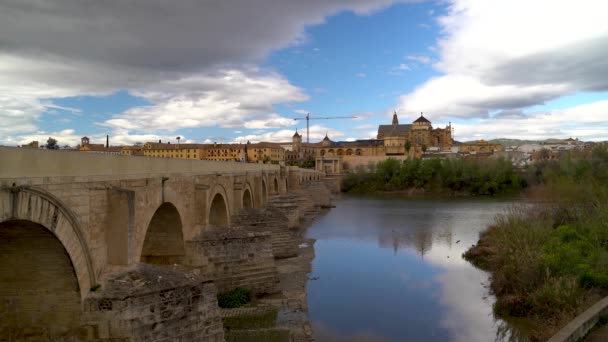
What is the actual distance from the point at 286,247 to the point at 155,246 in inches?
245

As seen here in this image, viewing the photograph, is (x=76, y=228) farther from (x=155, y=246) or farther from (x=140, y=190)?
(x=155, y=246)

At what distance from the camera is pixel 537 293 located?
9.90 meters

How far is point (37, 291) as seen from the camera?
5906mm

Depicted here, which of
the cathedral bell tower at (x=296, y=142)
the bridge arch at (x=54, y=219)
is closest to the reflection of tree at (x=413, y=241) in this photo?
the bridge arch at (x=54, y=219)

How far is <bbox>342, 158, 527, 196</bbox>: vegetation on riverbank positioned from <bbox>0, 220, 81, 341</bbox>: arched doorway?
1658 inches

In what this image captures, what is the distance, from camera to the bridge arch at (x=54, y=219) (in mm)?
4750

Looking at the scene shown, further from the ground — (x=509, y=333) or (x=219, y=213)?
(x=219, y=213)

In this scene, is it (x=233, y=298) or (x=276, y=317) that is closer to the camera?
(x=276, y=317)

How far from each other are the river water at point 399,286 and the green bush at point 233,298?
59.3 inches

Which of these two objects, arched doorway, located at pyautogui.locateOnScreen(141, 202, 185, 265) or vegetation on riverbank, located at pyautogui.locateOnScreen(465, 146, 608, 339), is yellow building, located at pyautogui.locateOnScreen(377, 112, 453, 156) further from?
arched doorway, located at pyautogui.locateOnScreen(141, 202, 185, 265)

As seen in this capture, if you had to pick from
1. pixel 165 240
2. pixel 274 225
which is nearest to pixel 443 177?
pixel 274 225

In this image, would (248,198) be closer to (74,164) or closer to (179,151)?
(74,164)

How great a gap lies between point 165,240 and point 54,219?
18.0 ft

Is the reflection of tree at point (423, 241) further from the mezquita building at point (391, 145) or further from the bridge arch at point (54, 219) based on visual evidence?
the mezquita building at point (391, 145)
